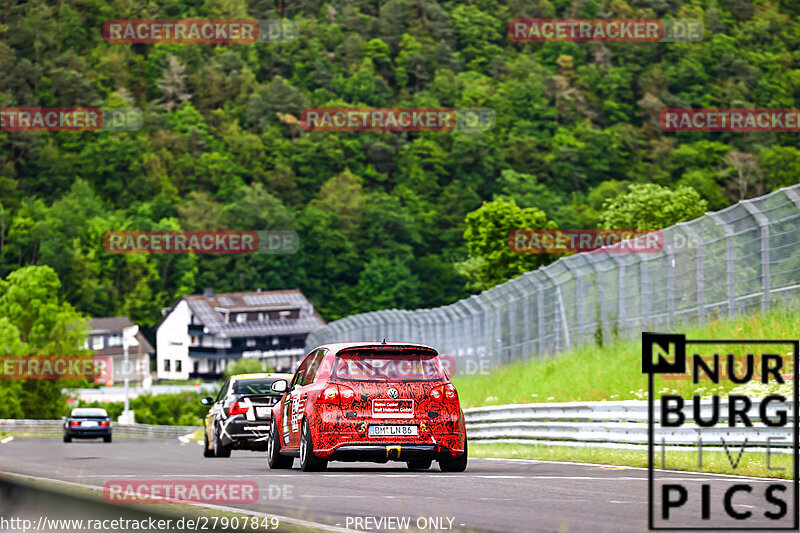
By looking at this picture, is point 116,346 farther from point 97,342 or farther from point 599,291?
point 599,291

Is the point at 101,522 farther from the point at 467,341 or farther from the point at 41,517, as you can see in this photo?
the point at 467,341

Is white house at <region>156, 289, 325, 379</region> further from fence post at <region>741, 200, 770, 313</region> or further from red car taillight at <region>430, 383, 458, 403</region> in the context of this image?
red car taillight at <region>430, 383, 458, 403</region>

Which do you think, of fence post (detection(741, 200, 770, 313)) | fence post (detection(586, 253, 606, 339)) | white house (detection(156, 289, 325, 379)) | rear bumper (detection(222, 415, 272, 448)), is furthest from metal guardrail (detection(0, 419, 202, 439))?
white house (detection(156, 289, 325, 379))

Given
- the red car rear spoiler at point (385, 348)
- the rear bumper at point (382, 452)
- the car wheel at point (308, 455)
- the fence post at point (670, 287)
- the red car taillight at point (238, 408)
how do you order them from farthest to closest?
1. the fence post at point (670, 287)
2. the red car taillight at point (238, 408)
3. the red car rear spoiler at point (385, 348)
4. the car wheel at point (308, 455)
5. the rear bumper at point (382, 452)

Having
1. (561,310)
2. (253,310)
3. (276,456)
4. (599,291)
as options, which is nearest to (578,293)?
(599,291)

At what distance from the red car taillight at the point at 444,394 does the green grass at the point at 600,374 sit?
521 cm

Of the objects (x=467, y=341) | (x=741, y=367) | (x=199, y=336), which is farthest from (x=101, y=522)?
(x=199, y=336)

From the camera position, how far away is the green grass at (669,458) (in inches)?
607

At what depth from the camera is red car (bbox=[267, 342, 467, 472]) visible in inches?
608

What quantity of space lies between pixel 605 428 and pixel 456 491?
7.79 meters

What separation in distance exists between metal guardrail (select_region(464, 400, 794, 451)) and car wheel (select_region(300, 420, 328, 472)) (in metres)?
3.90

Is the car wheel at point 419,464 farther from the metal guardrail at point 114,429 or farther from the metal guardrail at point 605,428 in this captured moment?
the metal guardrail at point 114,429

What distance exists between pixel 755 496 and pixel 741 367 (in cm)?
908

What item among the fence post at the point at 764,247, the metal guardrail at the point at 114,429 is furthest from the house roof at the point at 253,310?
the fence post at the point at 764,247
